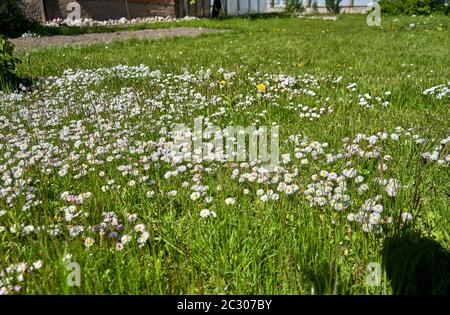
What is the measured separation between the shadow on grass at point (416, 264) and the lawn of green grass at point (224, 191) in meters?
0.01

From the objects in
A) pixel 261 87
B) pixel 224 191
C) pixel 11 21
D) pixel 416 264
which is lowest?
pixel 416 264

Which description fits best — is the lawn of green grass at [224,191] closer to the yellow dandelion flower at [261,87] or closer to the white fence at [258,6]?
the yellow dandelion flower at [261,87]

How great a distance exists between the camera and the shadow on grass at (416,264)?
2188 mm

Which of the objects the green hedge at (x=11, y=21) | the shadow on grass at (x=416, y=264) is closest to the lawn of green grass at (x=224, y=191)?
the shadow on grass at (x=416, y=264)

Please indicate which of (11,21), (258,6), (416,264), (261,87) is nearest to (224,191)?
(416,264)

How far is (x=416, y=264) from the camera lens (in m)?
2.31

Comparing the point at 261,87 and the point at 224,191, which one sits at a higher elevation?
the point at 261,87

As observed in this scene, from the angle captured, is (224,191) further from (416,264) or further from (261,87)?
(261,87)

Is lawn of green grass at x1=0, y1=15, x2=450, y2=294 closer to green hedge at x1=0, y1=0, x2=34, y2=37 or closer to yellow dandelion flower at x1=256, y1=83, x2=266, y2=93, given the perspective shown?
yellow dandelion flower at x1=256, y1=83, x2=266, y2=93

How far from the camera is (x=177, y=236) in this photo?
2863mm

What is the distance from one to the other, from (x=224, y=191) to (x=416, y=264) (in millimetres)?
1598
